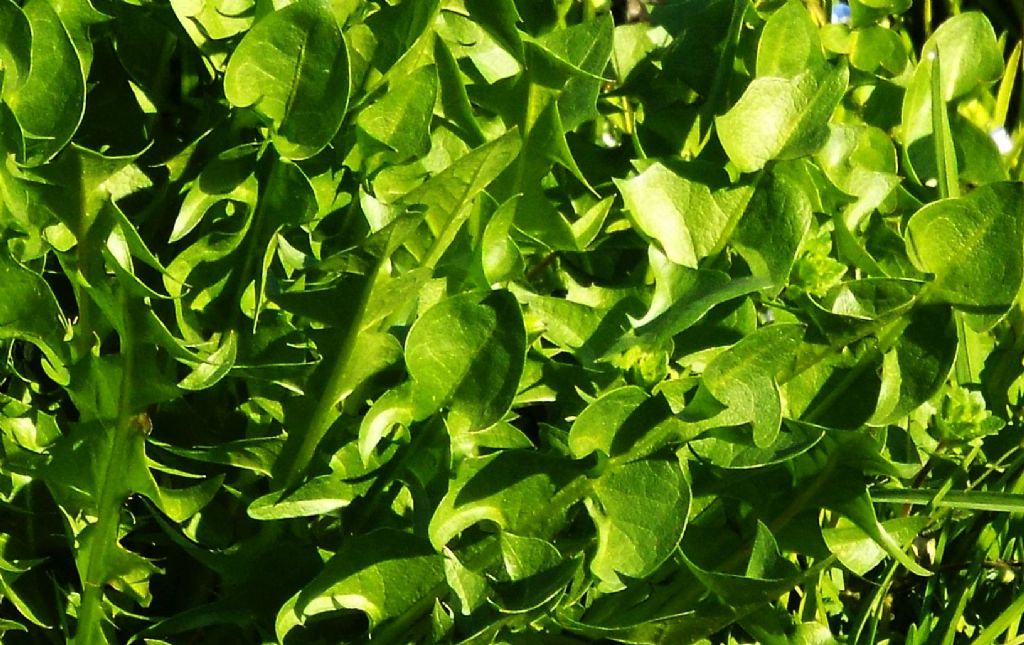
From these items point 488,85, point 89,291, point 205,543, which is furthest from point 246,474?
point 488,85

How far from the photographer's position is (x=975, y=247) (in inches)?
25.5

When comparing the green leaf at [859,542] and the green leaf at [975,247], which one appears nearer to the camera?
the green leaf at [975,247]

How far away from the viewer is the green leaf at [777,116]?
675 millimetres

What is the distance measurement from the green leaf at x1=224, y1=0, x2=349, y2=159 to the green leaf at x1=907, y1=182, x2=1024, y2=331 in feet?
1.02

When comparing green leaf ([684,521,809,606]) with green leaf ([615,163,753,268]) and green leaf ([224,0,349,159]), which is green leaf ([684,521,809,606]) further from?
green leaf ([224,0,349,159])

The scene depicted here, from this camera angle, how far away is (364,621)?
2.63 ft

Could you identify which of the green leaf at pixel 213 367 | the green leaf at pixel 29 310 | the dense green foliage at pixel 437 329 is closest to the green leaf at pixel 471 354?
the dense green foliage at pixel 437 329

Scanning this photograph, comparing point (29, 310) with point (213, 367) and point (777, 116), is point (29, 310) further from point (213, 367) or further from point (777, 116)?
point (777, 116)

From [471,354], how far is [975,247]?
0.89 ft

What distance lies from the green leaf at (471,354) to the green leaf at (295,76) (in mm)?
114

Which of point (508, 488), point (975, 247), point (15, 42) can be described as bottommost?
point (508, 488)

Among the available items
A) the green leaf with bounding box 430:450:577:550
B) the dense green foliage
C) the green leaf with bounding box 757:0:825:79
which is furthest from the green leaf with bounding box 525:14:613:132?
the green leaf with bounding box 430:450:577:550

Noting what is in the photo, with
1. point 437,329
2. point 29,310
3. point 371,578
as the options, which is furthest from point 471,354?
point 29,310

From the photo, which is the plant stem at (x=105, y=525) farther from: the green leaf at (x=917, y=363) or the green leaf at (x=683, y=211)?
the green leaf at (x=917, y=363)
